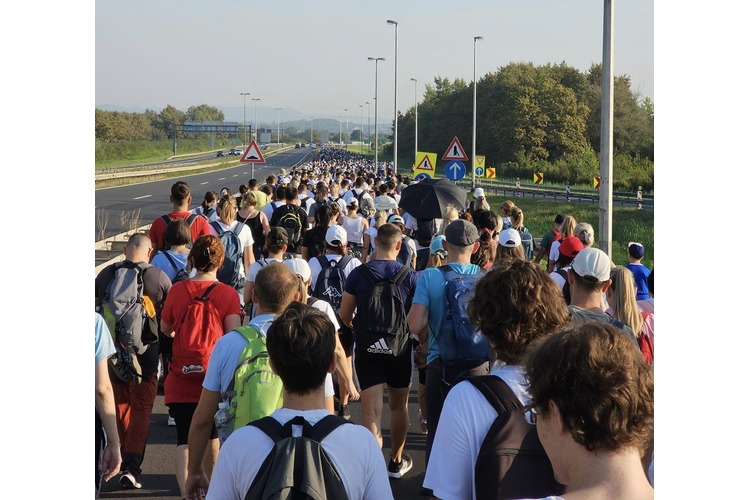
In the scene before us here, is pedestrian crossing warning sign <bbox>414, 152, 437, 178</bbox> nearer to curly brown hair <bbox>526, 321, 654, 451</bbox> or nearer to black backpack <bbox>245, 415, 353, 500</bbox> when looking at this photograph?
black backpack <bbox>245, 415, 353, 500</bbox>

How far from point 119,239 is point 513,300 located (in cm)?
1689

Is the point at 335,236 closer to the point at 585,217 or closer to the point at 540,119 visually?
the point at 585,217

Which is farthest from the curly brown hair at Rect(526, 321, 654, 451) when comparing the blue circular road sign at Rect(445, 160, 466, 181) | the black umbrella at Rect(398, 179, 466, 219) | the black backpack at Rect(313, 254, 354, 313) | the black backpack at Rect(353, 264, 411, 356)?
the blue circular road sign at Rect(445, 160, 466, 181)

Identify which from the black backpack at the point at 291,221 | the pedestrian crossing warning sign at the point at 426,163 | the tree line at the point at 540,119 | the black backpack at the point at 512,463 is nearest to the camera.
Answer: the black backpack at the point at 512,463

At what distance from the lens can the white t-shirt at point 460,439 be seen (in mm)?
2715

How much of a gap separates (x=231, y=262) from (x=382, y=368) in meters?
2.47

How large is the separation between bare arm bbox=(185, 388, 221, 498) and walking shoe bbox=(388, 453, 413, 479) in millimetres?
2338

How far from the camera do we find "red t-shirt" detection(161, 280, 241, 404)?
522cm

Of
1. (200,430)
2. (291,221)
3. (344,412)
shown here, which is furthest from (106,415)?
(291,221)

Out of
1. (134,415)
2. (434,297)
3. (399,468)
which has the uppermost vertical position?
(434,297)

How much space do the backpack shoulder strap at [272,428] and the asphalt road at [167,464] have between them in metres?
3.50

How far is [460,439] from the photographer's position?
2.73 meters

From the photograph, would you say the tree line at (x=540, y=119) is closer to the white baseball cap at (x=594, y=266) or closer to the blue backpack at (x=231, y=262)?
the blue backpack at (x=231, y=262)

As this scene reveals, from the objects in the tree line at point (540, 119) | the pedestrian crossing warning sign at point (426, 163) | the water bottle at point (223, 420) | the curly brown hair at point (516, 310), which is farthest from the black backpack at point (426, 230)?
the tree line at point (540, 119)
